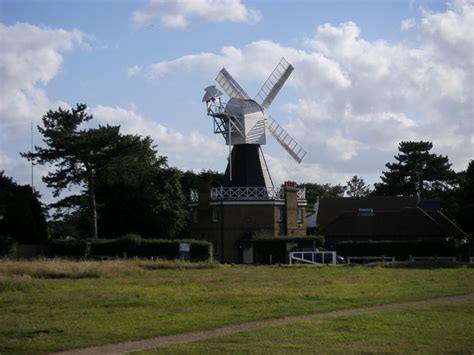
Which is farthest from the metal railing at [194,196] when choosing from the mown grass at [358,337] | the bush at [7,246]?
the mown grass at [358,337]

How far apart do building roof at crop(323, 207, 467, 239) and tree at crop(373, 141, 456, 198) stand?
109 feet

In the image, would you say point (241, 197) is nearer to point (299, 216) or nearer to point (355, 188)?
point (299, 216)

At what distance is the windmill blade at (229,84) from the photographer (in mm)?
65812

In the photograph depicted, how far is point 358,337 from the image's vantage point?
47.9 ft

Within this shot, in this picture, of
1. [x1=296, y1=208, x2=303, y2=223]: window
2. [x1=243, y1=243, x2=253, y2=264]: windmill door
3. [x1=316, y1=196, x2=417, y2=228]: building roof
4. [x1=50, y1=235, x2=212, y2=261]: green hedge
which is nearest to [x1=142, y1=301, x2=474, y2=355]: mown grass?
[x1=50, y1=235, x2=212, y2=261]: green hedge

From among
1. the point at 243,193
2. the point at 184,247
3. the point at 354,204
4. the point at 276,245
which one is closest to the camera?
the point at 184,247

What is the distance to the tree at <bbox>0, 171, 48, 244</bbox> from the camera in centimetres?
5672

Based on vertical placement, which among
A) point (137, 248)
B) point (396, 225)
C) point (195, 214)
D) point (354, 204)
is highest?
point (354, 204)

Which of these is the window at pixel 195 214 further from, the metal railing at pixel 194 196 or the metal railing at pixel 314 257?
the metal railing at pixel 314 257

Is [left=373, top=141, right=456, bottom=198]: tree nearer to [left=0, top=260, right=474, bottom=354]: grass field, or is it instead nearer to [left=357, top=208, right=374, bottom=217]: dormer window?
[left=357, top=208, right=374, bottom=217]: dormer window

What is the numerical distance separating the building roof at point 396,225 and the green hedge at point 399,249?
5827 millimetres

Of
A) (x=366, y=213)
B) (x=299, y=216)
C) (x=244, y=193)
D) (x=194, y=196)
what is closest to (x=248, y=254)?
(x=244, y=193)

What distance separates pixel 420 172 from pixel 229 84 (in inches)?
1627

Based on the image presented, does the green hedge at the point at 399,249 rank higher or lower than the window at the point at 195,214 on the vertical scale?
lower
